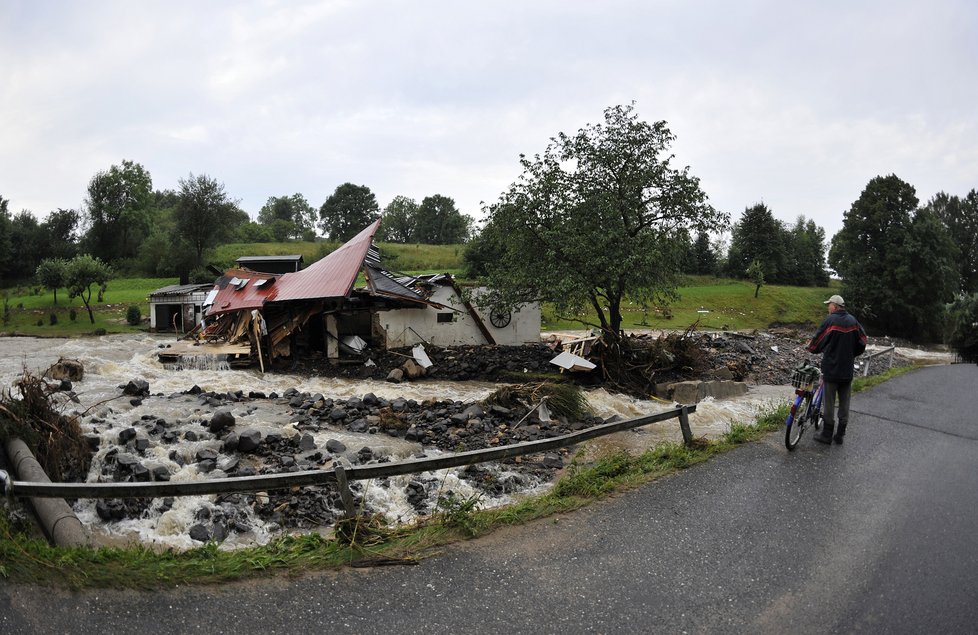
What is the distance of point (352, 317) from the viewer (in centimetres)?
2241

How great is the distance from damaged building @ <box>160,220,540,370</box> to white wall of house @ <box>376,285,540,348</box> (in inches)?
1.6

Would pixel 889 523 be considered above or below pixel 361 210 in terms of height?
below

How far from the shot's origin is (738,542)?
194 inches

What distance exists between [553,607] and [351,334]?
19.2 meters

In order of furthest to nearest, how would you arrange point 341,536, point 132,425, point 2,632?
point 132,425 < point 341,536 < point 2,632

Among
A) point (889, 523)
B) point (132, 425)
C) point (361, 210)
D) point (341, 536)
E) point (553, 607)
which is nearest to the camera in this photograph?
point (553, 607)

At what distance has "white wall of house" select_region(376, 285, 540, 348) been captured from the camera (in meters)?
22.5

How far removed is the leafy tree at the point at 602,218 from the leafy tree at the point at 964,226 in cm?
6707

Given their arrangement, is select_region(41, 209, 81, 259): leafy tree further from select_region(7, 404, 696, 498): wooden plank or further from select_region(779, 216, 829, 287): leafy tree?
select_region(779, 216, 829, 287): leafy tree

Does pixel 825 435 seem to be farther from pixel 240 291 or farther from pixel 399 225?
pixel 399 225

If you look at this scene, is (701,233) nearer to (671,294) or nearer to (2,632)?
(671,294)

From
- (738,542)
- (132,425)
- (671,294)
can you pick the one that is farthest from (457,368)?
(738,542)

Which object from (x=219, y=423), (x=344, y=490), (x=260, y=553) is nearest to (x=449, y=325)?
(x=219, y=423)

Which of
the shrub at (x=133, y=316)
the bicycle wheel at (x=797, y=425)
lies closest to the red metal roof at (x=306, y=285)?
the bicycle wheel at (x=797, y=425)
